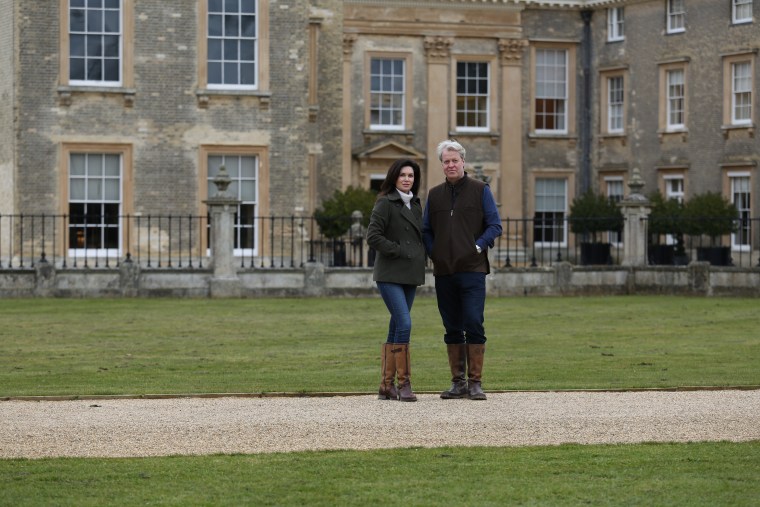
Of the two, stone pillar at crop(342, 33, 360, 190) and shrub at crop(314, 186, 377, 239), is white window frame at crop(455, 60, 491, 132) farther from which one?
shrub at crop(314, 186, 377, 239)

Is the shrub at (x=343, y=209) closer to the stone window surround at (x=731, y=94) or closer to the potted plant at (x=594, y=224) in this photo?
the potted plant at (x=594, y=224)

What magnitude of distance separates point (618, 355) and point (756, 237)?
2602 cm

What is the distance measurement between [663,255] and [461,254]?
2605 cm

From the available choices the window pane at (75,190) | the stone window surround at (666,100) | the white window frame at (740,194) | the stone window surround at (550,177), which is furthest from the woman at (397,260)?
the stone window surround at (550,177)

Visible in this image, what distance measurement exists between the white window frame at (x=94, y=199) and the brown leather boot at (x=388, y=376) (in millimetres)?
21269

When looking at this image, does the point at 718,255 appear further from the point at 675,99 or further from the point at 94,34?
the point at 94,34

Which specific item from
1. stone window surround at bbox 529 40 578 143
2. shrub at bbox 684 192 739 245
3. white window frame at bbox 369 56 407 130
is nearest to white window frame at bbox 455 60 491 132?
stone window surround at bbox 529 40 578 143

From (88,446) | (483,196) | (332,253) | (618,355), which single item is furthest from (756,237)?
(88,446)

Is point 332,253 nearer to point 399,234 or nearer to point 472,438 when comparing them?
point 399,234

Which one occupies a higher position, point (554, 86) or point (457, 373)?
point (554, 86)

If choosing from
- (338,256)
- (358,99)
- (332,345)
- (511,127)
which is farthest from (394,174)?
(511,127)

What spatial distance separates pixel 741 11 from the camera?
4481cm

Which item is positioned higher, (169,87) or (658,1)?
(658,1)

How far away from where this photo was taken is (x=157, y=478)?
9.74 meters
